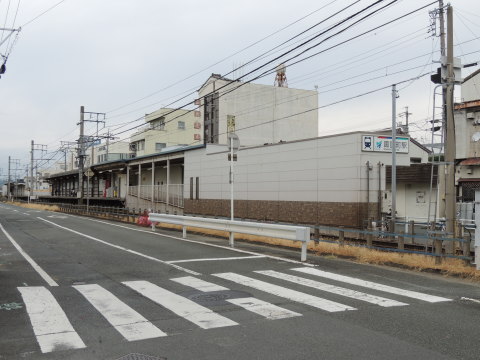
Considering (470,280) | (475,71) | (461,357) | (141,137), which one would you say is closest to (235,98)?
(141,137)

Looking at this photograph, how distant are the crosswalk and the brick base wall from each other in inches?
376

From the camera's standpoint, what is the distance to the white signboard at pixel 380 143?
66.8ft

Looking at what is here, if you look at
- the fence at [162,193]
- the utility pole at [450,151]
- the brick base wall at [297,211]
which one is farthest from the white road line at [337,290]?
the fence at [162,193]

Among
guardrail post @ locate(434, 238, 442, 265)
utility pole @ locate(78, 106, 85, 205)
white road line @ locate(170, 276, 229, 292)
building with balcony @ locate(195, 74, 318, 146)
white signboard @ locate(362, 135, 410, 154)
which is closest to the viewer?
white road line @ locate(170, 276, 229, 292)

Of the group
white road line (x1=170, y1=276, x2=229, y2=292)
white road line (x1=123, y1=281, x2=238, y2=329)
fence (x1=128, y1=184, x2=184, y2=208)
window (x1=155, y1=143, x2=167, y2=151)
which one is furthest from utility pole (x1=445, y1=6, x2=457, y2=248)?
window (x1=155, y1=143, x2=167, y2=151)

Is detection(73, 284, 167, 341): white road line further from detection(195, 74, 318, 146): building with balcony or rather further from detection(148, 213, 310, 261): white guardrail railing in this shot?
detection(195, 74, 318, 146): building with balcony

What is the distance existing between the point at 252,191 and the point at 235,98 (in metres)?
34.8

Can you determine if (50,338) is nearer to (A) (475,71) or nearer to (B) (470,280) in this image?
(B) (470,280)

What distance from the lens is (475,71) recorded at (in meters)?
31.4

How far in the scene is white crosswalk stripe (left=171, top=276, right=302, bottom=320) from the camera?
6.27 m

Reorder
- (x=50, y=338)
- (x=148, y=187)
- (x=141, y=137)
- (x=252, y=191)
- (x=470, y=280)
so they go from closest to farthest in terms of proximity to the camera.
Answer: (x=50, y=338), (x=470, y=280), (x=252, y=191), (x=148, y=187), (x=141, y=137)

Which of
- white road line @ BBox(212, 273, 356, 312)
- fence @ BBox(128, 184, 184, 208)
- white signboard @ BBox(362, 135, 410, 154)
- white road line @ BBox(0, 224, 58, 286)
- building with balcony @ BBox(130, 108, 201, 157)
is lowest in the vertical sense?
white road line @ BBox(0, 224, 58, 286)

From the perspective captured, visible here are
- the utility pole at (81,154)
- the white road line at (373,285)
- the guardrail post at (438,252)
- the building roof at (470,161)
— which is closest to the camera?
the white road line at (373,285)

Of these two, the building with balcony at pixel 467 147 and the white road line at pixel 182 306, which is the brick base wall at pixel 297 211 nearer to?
the white road line at pixel 182 306
